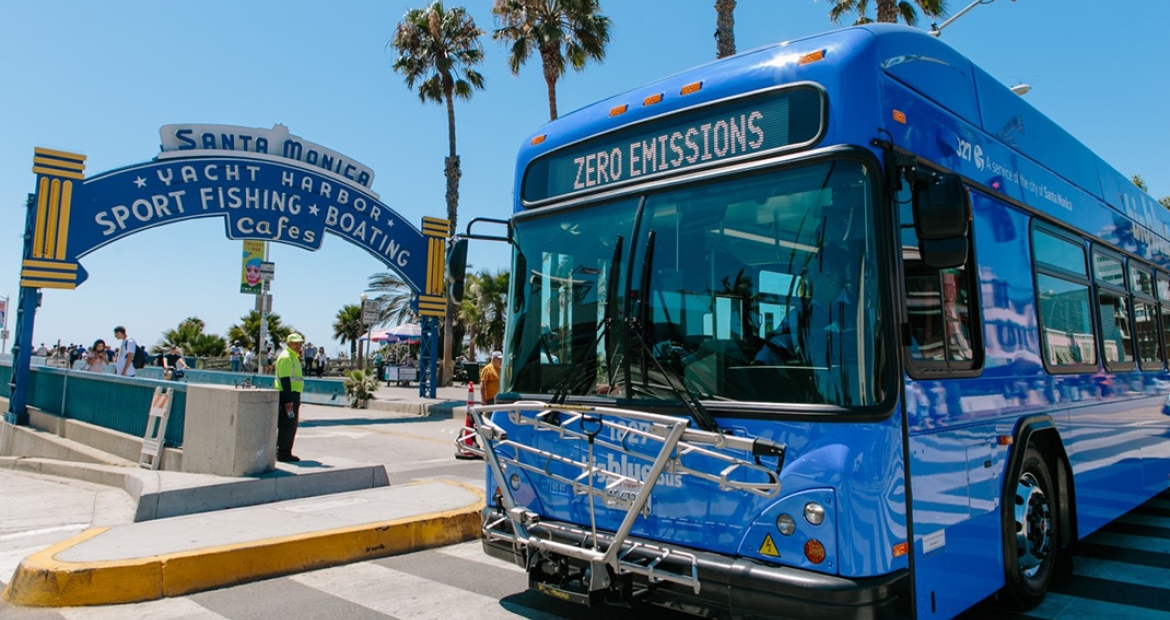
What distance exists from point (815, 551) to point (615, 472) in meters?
1.09

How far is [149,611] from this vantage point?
16.5 ft

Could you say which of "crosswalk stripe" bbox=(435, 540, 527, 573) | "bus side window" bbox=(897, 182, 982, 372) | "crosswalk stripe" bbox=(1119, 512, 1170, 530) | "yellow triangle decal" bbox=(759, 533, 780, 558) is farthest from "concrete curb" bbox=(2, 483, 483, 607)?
"crosswalk stripe" bbox=(1119, 512, 1170, 530)

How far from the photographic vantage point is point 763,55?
414 cm

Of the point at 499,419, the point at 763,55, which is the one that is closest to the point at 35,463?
the point at 499,419

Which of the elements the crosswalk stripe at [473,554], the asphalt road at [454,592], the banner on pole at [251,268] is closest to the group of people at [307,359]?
the banner on pole at [251,268]

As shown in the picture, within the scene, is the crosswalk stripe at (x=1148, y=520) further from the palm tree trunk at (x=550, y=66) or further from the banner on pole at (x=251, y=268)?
the palm tree trunk at (x=550, y=66)

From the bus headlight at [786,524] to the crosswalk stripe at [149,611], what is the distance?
11.7 ft

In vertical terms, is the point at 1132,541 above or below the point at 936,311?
below

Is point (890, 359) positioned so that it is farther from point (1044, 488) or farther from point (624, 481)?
point (1044, 488)

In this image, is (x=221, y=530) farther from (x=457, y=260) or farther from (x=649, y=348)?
(x=649, y=348)

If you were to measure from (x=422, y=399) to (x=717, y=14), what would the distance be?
13807mm

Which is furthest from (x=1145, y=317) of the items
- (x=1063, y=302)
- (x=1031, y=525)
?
(x=1031, y=525)

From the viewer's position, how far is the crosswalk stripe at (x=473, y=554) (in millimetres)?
6129

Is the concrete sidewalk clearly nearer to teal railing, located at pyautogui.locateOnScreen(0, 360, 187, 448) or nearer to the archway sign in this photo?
Result: teal railing, located at pyautogui.locateOnScreen(0, 360, 187, 448)
